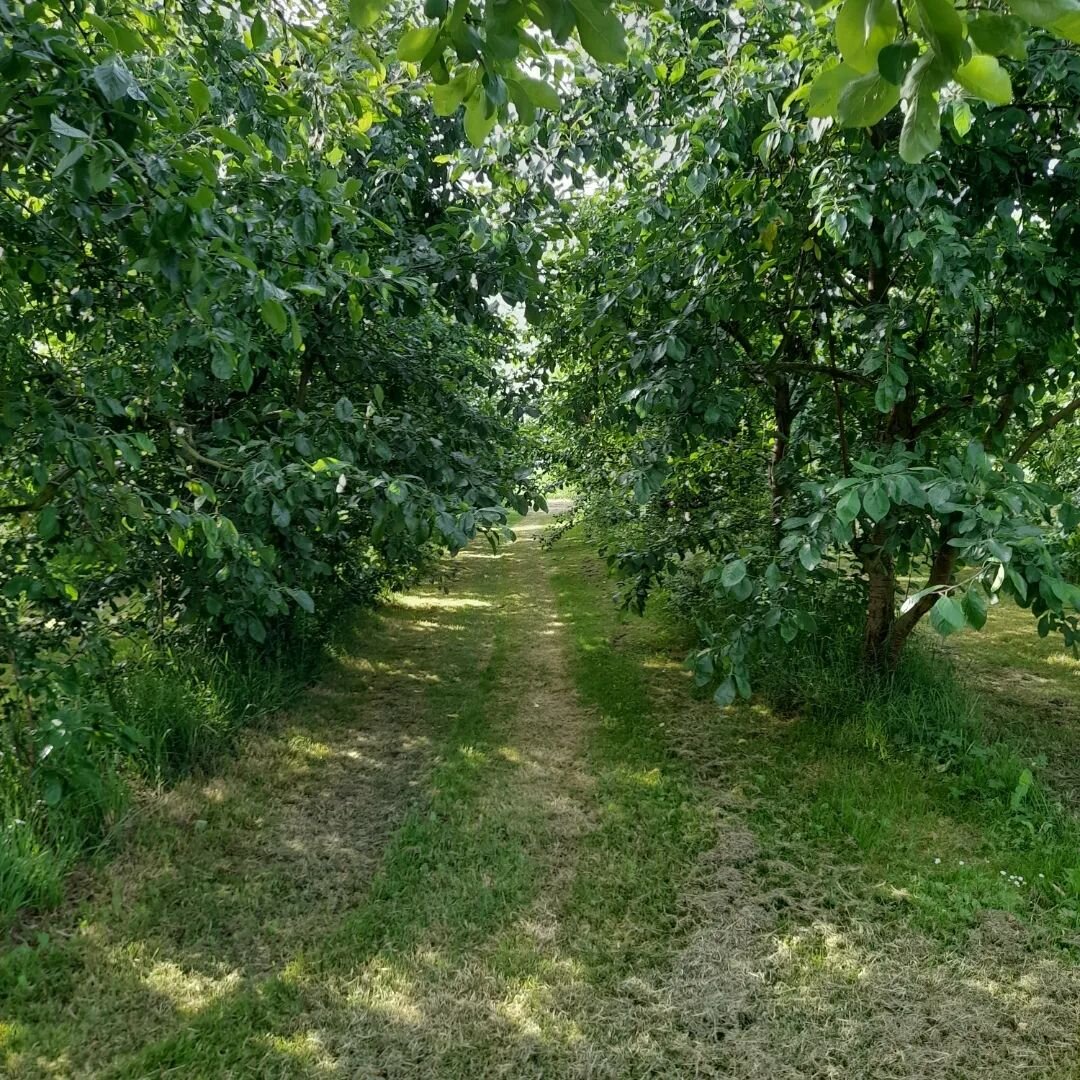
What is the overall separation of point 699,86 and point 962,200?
1.47 meters

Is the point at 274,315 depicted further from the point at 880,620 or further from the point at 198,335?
the point at 880,620

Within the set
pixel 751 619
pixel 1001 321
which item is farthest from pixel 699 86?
pixel 751 619

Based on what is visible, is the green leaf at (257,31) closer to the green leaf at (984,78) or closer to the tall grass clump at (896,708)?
the green leaf at (984,78)

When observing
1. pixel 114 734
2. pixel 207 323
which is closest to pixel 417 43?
pixel 207 323

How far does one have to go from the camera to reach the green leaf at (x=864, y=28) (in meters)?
0.76

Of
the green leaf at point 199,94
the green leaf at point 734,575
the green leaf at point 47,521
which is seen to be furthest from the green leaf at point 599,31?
the green leaf at point 47,521

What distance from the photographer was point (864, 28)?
778 mm

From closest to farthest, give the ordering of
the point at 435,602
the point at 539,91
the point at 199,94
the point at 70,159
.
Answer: the point at 539,91 → the point at 70,159 → the point at 199,94 → the point at 435,602

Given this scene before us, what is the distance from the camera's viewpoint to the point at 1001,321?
10.6ft

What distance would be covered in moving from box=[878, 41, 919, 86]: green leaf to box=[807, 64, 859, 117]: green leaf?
0.20 feet

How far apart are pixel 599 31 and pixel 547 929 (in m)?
2.92

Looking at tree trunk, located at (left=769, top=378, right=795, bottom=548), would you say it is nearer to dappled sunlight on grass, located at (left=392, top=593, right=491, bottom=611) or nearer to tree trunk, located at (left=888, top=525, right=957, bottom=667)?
tree trunk, located at (left=888, top=525, right=957, bottom=667)

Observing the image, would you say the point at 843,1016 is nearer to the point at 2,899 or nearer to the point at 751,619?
the point at 751,619

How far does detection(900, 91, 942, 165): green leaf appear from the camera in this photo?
816mm
